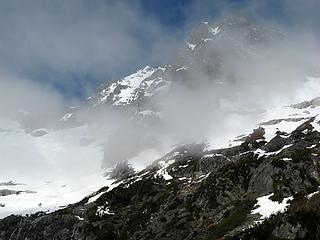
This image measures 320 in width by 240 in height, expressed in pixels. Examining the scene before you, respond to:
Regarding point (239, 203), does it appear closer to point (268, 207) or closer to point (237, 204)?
point (237, 204)

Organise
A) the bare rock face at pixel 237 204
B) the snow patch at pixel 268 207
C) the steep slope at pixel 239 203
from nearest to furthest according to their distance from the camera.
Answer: the bare rock face at pixel 237 204 < the steep slope at pixel 239 203 < the snow patch at pixel 268 207

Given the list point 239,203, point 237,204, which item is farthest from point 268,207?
point 237,204

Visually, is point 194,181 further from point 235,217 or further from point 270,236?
→ point 270,236

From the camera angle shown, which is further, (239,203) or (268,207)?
(239,203)

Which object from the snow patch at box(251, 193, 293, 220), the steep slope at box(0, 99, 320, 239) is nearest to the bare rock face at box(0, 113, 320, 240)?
the steep slope at box(0, 99, 320, 239)

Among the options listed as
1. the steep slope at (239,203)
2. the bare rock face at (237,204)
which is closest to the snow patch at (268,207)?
the steep slope at (239,203)

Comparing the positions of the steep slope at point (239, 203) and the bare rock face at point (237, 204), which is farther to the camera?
the steep slope at point (239, 203)

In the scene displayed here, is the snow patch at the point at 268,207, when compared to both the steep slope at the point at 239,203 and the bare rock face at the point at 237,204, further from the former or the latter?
the bare rock face at the point at 237,204

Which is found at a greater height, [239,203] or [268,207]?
[239,203]

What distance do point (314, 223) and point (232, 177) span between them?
75.0 metres

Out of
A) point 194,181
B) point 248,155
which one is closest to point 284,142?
point 248,155

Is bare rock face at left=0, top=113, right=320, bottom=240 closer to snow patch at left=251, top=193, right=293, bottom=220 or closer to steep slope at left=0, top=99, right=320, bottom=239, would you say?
steep slope at left=0, top=99, right=320, bottom=239

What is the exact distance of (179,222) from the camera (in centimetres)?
14788

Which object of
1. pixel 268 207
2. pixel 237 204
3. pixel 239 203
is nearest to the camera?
pixel 268 207
